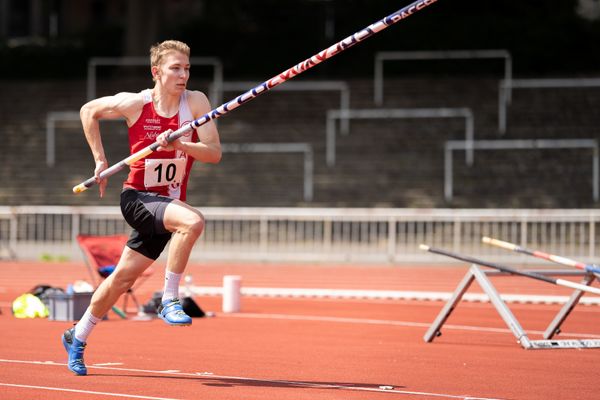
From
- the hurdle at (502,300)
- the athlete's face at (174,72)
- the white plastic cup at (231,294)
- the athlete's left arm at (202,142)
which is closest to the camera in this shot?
the athlete's left arm at (202,142)

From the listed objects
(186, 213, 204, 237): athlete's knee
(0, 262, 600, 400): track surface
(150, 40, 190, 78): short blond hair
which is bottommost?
(0, 262, 600, 400): track surface

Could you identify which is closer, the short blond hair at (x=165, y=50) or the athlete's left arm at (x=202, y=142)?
the athlete's left arm at (x=202, y=142)

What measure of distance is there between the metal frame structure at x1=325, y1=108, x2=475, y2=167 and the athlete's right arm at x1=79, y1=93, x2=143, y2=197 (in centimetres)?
1950

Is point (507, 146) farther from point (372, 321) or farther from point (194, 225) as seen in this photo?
point (194, 225)

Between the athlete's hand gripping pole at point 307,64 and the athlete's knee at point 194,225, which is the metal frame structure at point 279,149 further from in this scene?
the athlete's knee at point 194,225

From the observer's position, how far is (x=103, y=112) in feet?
27.3

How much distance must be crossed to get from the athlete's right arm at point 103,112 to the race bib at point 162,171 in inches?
11.8

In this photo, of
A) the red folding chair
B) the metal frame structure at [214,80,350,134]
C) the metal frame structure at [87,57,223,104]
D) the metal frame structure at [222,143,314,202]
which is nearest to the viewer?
the red folding chair

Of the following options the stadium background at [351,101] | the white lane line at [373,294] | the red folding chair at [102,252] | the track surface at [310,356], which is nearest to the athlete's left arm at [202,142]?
the track surface at [310,356]

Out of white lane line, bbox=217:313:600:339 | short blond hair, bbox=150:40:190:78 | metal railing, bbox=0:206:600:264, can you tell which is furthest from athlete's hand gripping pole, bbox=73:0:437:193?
metal railing, bbox=0:206:600:264

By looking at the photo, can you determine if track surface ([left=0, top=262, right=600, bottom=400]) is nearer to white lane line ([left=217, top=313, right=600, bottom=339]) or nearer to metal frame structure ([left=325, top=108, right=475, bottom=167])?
white lane line ([left=217, top=313, right=600, bottom=339])

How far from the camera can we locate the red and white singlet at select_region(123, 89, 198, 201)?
27.1ft

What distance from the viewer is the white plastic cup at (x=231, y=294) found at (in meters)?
14.4

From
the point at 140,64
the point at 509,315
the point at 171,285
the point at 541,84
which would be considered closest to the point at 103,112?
the point at 171,285
